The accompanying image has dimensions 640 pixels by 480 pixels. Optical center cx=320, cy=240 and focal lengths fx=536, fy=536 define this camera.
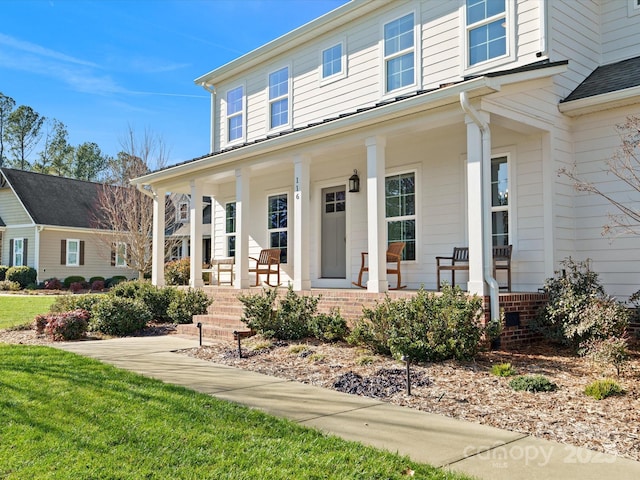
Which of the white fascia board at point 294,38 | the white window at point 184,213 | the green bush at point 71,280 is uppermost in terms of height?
the white fascia board at point 294,38

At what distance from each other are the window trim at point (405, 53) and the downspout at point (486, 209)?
11.1 feet

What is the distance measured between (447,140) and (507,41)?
1900mm

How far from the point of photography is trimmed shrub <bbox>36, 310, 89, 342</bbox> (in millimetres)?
9422

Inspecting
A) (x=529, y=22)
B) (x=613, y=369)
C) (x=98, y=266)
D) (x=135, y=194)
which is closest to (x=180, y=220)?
(x=98, y=266)

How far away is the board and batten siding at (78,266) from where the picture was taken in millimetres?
25391

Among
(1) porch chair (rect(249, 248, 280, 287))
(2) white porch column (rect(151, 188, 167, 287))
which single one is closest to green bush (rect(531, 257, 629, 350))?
(1) porch chair (rect(249, 248, 280, 287))

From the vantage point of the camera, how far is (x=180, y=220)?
1085 inches

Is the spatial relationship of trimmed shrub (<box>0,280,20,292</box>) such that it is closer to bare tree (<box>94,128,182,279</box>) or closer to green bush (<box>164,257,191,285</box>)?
bare tree (<box>94,128,182,279</box>)

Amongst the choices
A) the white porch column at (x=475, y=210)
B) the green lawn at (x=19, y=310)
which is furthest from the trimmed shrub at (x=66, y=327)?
the white porch column at (x=475, y=210)

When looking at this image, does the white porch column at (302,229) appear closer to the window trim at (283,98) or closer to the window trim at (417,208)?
the window trim at (417,208)

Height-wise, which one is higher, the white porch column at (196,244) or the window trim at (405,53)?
the window trim at (405,53)

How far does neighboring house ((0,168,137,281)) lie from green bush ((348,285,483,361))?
2009 cm

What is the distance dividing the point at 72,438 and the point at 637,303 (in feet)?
25.3

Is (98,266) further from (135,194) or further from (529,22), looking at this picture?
(529,22)
